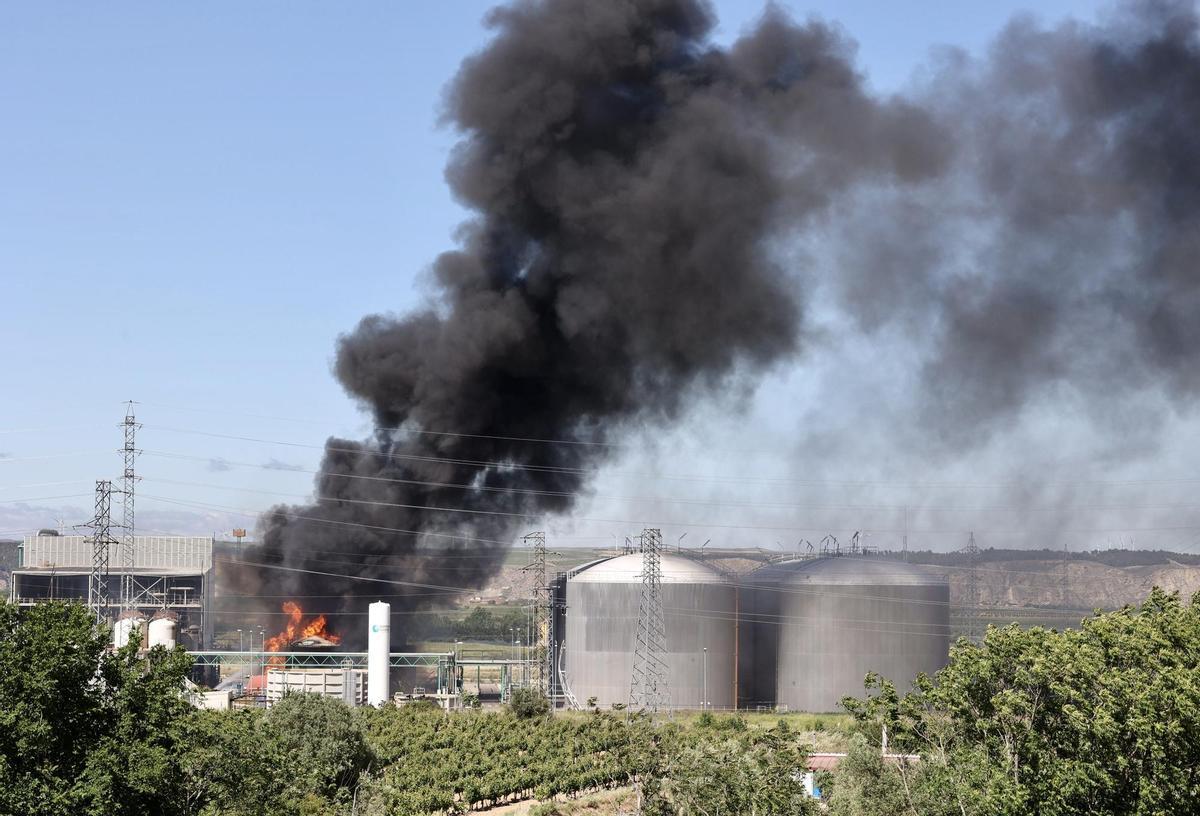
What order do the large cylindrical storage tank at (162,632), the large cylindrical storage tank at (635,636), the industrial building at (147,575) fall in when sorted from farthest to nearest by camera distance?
the industrial building at (147,575) → the large cylindrical storage tank at (162,632) → the large cylindrical storage tank at (635,636)

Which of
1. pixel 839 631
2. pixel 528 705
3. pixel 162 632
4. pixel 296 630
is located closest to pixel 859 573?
pixel 839 631

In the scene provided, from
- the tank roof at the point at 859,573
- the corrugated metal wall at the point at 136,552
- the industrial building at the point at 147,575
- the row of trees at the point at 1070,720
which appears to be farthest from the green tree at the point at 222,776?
the corrugated metal wall at the point at 136,552

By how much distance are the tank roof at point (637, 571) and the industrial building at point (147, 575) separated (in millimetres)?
31214

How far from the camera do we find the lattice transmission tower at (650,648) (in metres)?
70.9

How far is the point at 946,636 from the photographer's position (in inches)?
3029

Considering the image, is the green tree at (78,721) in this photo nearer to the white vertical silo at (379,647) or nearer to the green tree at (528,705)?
the green tree at (528,705)

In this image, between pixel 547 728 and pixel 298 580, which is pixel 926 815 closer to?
pixel 547 728

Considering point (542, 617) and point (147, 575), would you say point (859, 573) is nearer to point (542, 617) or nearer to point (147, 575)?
point (542, 617)

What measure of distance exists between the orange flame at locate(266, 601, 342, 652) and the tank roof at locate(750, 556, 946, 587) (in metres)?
28.9

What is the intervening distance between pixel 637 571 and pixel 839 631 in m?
12.7

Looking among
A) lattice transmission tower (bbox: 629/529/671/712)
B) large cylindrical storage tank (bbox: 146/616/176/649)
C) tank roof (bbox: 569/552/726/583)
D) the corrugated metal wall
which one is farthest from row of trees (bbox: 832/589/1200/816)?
the corrugated metal wall

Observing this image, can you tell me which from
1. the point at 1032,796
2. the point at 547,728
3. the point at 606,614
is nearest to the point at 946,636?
the point at 606,614

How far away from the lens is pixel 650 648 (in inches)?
2872

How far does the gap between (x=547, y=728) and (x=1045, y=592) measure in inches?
3054
